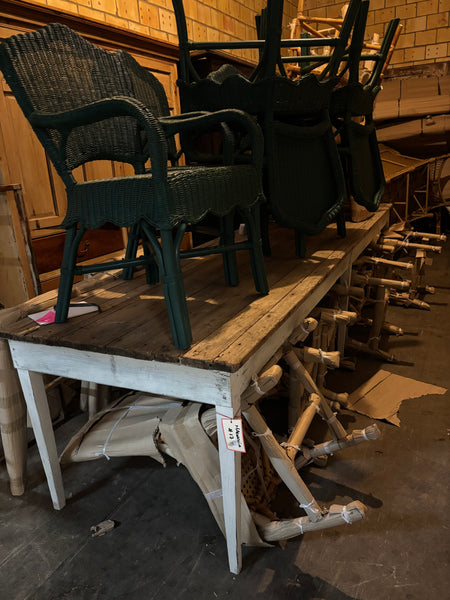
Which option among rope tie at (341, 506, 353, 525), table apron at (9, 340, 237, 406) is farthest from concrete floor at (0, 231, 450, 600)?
table apron at (9, 340, 237, 406)

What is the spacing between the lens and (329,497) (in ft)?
5.44

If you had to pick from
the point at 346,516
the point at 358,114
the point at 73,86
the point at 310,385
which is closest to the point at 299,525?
the point at 346,516

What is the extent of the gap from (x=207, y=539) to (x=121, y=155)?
1.42 m

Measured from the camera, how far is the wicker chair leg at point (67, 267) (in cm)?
140

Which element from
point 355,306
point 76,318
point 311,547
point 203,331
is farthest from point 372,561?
point 355,306

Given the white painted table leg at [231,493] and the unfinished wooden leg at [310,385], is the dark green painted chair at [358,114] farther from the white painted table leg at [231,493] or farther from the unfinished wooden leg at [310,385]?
the white painted table leg at [231,493]

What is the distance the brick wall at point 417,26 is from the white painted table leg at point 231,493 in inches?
286

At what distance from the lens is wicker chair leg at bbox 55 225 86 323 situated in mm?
1396

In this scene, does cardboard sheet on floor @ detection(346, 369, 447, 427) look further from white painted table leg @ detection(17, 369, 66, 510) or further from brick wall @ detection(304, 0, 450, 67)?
brick wall @ detection(304, 0, 450, 67)

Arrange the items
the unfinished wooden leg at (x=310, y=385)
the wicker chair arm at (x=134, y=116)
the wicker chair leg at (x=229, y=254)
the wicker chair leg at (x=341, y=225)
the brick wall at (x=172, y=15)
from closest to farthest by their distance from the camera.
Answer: the wicker chair arm at (x=134, y=116)
the unfinished wooden leg at (x=310, y=385)
the wicker chair leg at (x=229, y=254)
the wicker chair leg at (x=341, y=225)
the brick wall at (x=172, y=15)

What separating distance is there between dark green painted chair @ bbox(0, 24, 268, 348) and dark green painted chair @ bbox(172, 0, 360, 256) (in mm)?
223

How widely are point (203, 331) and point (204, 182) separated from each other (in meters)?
0.44

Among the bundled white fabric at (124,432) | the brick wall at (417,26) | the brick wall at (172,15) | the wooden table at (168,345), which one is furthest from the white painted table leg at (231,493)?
the brick wall at (417,26)

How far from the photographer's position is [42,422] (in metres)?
1.49
